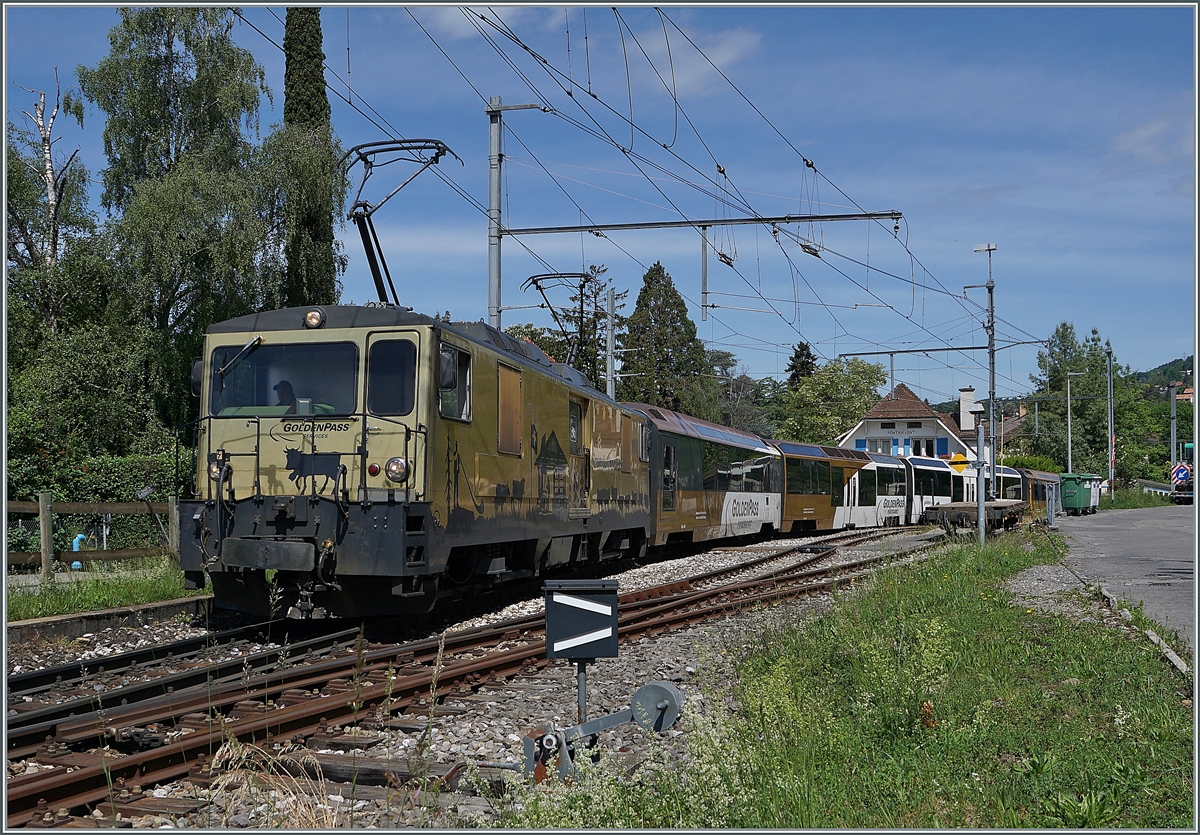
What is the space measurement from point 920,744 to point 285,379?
726cm

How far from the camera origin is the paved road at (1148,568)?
10.9 m

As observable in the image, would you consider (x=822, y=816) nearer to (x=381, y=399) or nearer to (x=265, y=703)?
(x=265, y=703)

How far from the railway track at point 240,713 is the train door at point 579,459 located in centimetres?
323

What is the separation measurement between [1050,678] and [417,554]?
5.67 metres

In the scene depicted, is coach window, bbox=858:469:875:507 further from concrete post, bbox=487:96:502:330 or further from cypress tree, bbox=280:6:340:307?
concrete post, bbox=487:96:502:330

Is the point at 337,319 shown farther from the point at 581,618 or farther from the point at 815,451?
the point at 815,451

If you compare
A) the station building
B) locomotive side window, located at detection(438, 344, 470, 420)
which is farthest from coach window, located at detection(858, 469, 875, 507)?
the station building

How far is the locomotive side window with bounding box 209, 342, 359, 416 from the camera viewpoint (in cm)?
1015

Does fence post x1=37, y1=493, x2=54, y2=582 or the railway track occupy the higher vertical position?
fence post x1=37, y1=493, x2=54, y2=582

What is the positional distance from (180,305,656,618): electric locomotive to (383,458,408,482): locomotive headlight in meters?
0.01

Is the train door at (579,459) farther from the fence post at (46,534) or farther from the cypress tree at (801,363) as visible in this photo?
the cypress tree at (801,363)

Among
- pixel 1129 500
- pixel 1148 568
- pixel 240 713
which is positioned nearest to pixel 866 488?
pixel 1148 568

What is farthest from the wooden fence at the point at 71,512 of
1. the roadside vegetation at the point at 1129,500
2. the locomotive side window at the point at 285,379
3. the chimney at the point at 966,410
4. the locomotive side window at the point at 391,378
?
the roadside vegetation at the point at 1129,500

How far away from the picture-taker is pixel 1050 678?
755 cm
